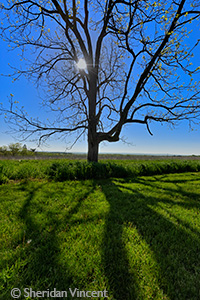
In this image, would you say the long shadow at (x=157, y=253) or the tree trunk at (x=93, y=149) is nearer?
the long shadow at (x=157, y=253)

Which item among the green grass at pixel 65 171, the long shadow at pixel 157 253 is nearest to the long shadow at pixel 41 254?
the long shadow at pixel 157 253

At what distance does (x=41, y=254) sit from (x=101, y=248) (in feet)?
2.90

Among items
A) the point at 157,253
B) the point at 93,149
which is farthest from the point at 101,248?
the point at 93,149

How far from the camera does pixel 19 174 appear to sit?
554 cm

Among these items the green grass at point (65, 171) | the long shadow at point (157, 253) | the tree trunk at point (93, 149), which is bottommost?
the long shadow at point (157, 253)

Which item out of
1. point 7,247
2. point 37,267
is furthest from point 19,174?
point 37,267

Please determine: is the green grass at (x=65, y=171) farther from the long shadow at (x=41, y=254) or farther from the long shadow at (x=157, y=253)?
the long shadow at (x=157, y=253)

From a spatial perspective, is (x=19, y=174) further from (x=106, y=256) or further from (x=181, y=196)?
(x=181, y=196)

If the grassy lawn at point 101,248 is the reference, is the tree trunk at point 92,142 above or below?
above

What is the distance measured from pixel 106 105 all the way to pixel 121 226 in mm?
8723

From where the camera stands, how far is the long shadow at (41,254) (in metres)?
1.37

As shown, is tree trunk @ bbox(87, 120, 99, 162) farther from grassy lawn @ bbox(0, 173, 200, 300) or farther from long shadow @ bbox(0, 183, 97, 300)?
long shadow @ bbox(0, 183, 97, 300)

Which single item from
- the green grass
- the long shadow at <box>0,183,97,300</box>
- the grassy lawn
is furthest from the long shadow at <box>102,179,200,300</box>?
the green grass

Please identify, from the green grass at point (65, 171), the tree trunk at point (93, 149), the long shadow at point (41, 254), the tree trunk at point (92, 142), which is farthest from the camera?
the tree trunk at point (93, 149)
